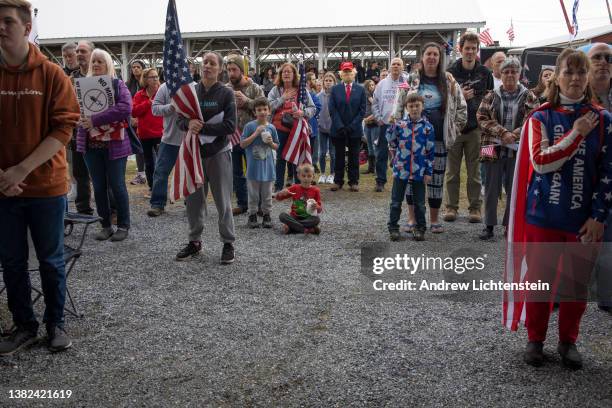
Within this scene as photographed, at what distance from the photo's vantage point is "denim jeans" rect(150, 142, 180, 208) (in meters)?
7.87

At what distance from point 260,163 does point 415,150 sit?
7.02 feet

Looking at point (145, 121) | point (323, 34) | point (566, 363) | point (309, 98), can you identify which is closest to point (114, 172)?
point (145, 121)

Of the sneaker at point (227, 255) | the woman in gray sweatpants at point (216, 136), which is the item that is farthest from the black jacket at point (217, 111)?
the sneaker at point (227, 255)

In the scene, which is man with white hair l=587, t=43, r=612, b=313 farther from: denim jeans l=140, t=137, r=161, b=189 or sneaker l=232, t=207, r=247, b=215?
denim jeans l=140, t=137, r=161, b=189

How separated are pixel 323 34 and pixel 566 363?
22646mm

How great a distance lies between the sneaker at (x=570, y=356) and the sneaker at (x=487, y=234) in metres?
3.32

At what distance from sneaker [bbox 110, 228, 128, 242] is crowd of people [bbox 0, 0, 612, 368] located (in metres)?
0.06

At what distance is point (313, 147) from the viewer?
1200 cm

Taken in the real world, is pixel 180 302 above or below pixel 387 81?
below

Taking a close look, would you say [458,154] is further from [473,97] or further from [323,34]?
[323,34]

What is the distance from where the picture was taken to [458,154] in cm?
753

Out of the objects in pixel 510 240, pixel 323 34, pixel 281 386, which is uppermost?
pixel 323 34

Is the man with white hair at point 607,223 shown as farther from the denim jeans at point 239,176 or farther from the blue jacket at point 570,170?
the denim jeans at point 239,176

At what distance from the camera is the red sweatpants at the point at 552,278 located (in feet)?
11.5
